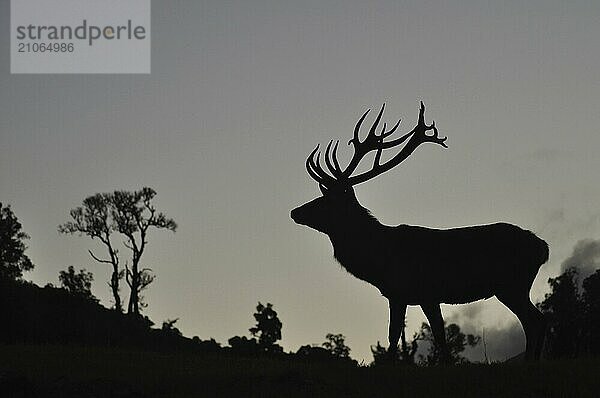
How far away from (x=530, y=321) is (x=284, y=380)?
564 centimetres

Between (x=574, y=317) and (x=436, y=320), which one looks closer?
(x=436, y=320)

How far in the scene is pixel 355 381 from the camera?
1230 cm

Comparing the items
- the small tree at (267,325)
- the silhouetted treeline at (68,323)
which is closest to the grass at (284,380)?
the silhouetted treeline at (68,323)

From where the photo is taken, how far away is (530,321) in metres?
16.1

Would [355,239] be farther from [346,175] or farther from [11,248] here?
[11,248]

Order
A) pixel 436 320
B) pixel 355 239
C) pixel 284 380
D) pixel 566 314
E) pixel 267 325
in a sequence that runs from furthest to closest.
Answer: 1. pixel 267 325
2. pixel 566 314
3. pixel 355 239
4. pixel 436 320
5. pixel 284 380

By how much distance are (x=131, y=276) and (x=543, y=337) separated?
37.3 meters

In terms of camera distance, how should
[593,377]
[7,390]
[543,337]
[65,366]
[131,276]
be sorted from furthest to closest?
[131,276] → [543,337] → [65,366] → [593,377] → [7,390]

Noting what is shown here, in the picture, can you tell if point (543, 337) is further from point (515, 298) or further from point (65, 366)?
point (65, 366)

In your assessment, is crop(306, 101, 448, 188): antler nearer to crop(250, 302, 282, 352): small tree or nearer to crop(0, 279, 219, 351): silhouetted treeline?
crop(0, 279, 219, 351): silhouetted treeline

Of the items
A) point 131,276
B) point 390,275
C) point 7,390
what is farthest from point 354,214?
point 131,276

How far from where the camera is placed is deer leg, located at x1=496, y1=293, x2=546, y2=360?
1602 centimetres

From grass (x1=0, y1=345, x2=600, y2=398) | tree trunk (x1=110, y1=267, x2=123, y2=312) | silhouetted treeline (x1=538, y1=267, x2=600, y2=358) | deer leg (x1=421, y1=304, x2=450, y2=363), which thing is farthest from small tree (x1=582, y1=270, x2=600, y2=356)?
tree trunk (x1=110, y1=267, x2=123, y2=312)

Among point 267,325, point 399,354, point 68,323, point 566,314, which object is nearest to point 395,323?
point 399,354
